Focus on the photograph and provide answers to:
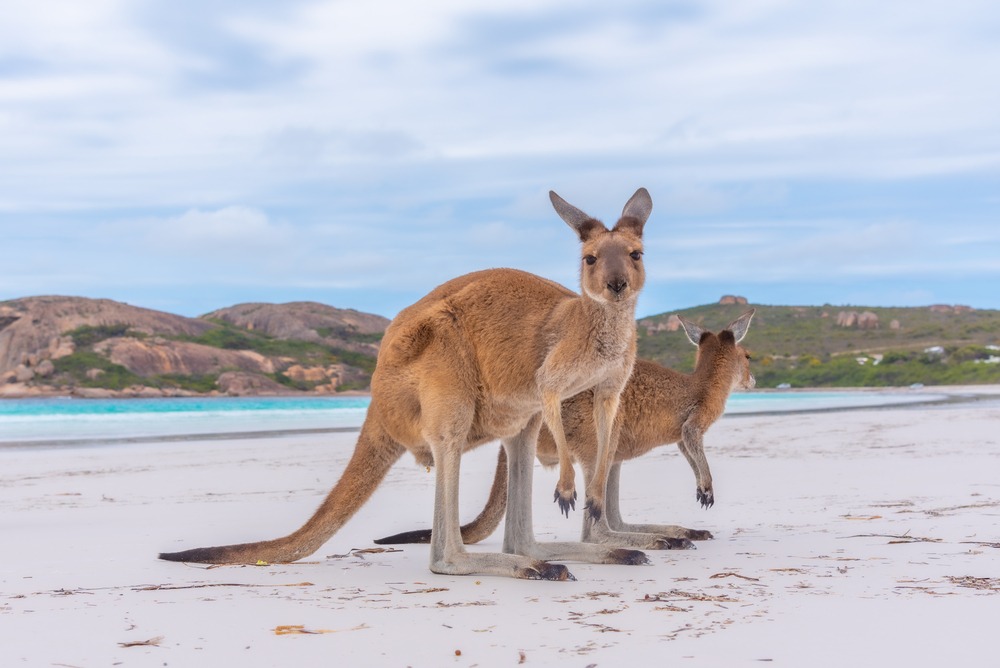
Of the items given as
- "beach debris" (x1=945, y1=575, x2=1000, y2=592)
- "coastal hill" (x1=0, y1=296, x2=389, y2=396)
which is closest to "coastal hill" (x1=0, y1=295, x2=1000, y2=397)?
"coastal hill" (x1=0, y1=296, x2=389, y2=396)

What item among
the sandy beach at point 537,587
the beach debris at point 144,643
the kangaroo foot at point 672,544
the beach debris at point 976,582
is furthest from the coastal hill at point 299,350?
the beach debris at point 144,643

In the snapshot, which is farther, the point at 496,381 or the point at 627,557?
the point at 627,557

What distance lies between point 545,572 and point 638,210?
1759 millimetres

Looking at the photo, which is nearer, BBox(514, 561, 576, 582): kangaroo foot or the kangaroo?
BBox(514, 561, 576, 582): kangaroo foot

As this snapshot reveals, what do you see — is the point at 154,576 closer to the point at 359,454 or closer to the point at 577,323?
the point at 359,454

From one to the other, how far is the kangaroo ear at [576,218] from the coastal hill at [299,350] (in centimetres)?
3866

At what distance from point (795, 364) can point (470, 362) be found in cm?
4971

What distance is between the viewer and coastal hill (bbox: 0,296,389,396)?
1949 inches

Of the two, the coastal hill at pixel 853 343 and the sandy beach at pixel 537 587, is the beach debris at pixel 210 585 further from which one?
the coastal hill at pixel 853 343

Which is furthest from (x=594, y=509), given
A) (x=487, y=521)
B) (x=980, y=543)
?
(x=980, y=543)

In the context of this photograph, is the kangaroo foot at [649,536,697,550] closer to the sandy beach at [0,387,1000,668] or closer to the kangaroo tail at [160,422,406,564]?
the sandy beach at [0,387,1000,668]

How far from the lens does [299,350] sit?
196 ft

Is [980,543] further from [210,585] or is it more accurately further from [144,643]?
[144,643]

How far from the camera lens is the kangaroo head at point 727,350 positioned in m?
6.20
